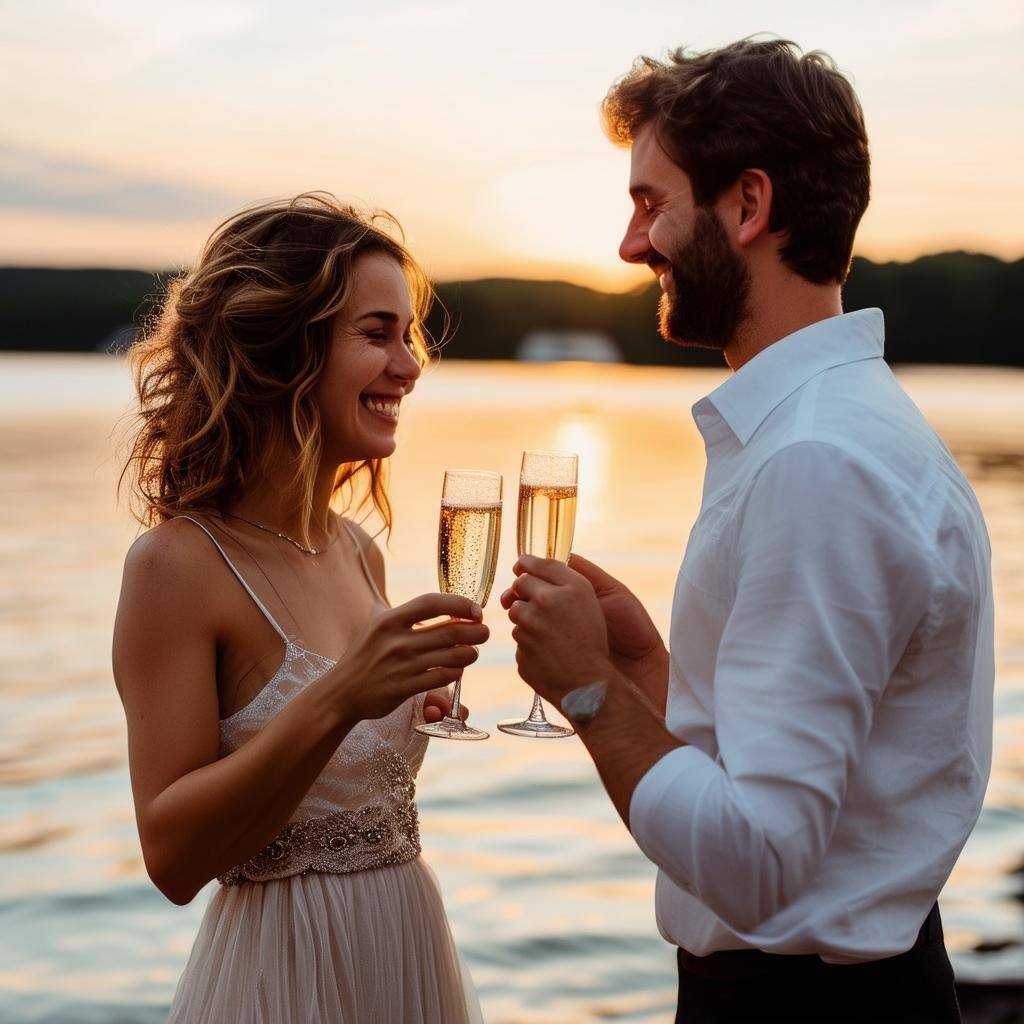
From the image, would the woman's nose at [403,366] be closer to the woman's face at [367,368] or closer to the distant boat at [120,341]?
the woman's face at [367,368]

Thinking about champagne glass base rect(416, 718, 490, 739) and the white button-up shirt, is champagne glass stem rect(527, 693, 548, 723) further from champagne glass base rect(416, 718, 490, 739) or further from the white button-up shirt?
the white button-up shirt

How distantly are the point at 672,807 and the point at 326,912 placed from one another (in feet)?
4.43

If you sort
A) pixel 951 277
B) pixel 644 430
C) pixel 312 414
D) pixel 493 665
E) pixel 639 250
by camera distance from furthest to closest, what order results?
1. pixel 951 277
2. pixel 644 430
3. pixel 493 665
4. pixel 312 414
5. pixel 639 250

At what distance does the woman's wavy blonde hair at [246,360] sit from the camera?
3352 millimetres

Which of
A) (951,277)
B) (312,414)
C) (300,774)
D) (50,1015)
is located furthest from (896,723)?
(951,277)

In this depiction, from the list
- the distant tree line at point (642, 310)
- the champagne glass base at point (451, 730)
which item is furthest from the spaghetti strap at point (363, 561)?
the distant tree line at point (642, 310)

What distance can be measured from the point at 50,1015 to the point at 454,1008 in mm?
4328

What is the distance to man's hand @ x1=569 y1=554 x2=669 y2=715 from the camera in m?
3.20

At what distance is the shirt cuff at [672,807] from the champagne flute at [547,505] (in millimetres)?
714

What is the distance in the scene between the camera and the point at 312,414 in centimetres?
342

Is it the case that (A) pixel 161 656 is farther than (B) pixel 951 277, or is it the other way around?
(B) pixel 951 277

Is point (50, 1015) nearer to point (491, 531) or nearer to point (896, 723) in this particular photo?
point (491, 531)

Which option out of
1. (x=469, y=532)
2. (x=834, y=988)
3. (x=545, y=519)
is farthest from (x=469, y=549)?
(x=834, y=988)

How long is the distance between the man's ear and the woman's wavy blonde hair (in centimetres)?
114
